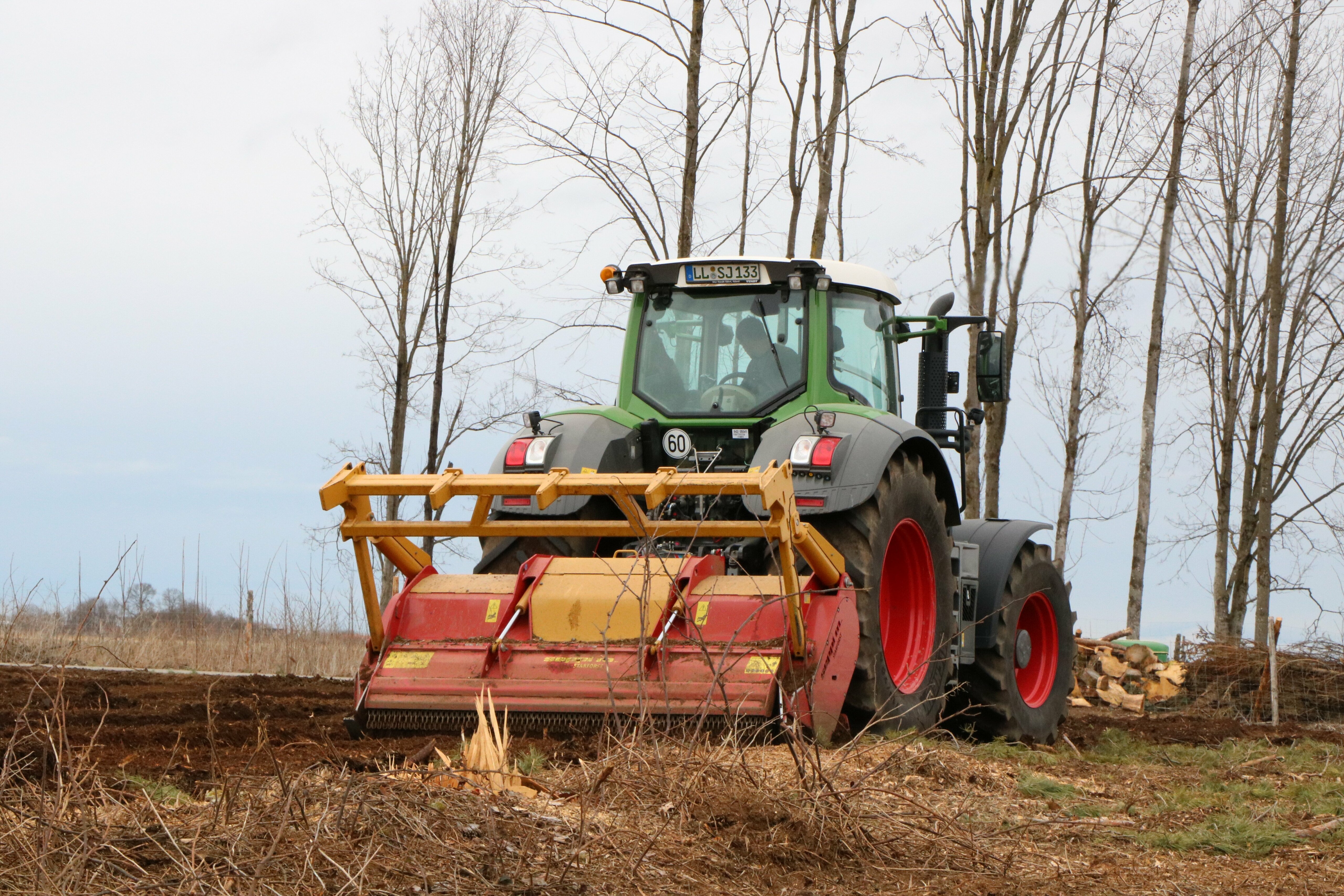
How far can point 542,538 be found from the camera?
654cm

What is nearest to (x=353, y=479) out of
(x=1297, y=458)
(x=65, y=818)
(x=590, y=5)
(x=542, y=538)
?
(x=542, y=538)

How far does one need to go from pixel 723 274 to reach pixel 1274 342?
15.1m

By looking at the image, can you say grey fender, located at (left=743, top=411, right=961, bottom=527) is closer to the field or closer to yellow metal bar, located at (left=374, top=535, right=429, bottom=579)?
the field

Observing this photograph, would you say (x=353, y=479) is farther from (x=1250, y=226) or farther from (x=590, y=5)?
(x=1250, y=226)

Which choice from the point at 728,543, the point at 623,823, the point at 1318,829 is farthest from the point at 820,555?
the point at 623,823

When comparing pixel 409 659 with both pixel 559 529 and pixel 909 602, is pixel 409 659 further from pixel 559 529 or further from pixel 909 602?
pixel 909 602

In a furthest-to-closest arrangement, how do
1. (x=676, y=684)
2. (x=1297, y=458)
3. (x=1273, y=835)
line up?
(x=1297, y=458) → (x=676, y=684) → (x=1273, y=835)

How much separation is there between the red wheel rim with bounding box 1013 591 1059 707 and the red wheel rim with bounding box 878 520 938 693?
1816 millimetres

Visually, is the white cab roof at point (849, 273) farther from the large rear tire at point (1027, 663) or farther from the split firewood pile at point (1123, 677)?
the split firewood pile at point (1123, 677)

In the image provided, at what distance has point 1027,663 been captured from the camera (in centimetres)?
816

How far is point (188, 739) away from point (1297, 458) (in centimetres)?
2014

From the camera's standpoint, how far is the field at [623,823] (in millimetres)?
2936

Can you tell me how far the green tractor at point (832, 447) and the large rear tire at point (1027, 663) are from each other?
2 cm

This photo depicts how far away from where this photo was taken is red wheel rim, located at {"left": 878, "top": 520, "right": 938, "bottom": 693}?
6.62 metres
